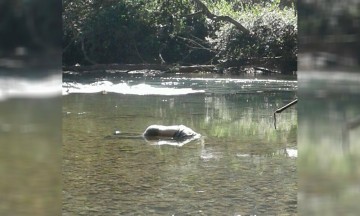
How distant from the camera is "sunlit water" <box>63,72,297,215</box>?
5871 mm

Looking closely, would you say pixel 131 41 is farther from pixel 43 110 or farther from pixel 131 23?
pixel 43 110

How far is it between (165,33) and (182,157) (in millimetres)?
18274

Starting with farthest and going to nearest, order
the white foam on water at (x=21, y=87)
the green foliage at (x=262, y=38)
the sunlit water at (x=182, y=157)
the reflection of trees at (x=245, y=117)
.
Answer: the green foliage at (x=262, y=38)
the reflection of trees at (x=245, y=117)
the sunlit water at (x=182, y=157)
the white foam on water at (x=21, y=87)

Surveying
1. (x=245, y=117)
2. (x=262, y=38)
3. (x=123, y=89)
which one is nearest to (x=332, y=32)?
(x=245, y=117)

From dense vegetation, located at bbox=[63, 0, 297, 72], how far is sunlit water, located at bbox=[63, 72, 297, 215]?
8.05 m

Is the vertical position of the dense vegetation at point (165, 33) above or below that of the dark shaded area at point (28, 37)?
above

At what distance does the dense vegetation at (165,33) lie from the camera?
929 inches

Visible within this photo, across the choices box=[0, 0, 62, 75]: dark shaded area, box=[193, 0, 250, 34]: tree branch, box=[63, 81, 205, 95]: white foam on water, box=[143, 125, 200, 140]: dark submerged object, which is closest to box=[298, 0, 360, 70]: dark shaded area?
box=[0, 0, 62, 75]: dark shaded area

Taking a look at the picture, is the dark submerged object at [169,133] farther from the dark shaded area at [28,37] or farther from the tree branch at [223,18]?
the tree branch at [223,18]

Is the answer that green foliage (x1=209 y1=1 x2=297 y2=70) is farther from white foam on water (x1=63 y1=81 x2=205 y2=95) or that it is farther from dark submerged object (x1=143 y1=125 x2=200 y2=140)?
dark submerged object (x1=143 y1=125 x2=200 y2=140)

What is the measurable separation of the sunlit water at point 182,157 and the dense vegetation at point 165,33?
26.4ft

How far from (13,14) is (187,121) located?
11048mm

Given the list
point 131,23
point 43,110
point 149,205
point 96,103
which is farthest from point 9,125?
point 131,23

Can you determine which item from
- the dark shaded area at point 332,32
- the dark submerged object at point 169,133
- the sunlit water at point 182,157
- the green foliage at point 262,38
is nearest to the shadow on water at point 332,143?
the dark shaded area at point 332,32
